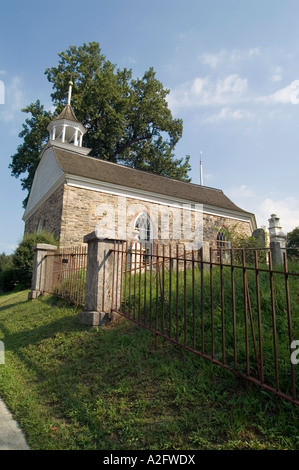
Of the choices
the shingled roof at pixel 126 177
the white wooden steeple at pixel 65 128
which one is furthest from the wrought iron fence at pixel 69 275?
the white wooden steeple at pixel 65 128

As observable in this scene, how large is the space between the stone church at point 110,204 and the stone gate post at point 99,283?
8017mm

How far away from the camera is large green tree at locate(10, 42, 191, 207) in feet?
85.8

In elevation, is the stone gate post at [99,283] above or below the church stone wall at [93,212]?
below

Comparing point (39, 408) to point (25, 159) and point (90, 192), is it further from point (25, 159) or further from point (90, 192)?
point (25, 159)

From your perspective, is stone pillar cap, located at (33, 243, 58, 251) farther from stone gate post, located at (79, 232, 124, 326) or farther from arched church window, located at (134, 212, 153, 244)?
arched church window, located at (134, 212, 153, 244)

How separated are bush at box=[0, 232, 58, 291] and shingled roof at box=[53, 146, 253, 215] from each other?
3.38m

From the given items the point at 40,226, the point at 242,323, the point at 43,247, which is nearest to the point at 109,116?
the point at 40,226

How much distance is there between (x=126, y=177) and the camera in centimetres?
1730

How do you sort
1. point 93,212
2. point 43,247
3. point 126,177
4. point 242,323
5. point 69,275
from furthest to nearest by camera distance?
1. point 126,177
2. point 93,212
3. point 43,247
4. point 69,275
5. point 242,323

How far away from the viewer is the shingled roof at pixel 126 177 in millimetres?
14906

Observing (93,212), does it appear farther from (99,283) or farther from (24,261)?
(99,283)

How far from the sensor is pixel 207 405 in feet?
8.28

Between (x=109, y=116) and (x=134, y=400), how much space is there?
27.8m

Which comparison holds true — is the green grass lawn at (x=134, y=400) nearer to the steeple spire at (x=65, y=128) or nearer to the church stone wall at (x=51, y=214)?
the church stone wall at (x=51, y=214)
